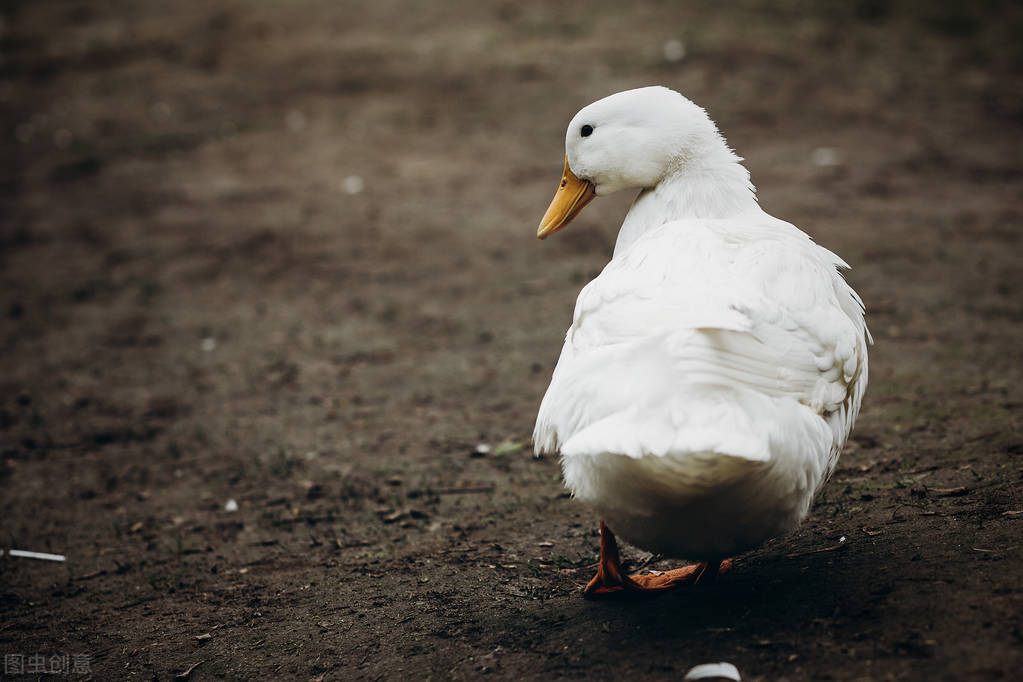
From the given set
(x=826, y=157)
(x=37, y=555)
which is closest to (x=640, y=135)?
(x=37, y=555)

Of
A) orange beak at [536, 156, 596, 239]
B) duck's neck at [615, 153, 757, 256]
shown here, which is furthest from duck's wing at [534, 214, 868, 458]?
orange beak at [536, 156, 596, 239]

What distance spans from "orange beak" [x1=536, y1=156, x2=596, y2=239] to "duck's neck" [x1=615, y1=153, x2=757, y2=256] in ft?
1.31

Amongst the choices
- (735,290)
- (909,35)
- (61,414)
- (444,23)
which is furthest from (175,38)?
(735,290)

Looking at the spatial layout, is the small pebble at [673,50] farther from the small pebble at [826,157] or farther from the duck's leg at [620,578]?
the duck's leg at [620,578]

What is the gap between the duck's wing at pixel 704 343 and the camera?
231cm

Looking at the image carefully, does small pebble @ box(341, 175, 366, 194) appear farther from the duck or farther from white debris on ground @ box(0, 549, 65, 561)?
the duck

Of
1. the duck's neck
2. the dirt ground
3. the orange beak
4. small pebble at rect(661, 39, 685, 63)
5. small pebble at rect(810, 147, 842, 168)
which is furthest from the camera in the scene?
small pebble at rect(661, 39, 685, 63)

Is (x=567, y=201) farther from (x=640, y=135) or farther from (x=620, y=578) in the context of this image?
(x=620, y=578)

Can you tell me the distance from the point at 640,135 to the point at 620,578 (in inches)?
63.3

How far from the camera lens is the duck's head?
10.7 ft

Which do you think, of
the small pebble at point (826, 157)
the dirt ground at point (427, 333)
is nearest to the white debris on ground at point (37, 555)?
the dirt ground at point (427, 333)

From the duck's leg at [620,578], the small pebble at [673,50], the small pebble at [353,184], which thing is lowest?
the duck's leg at [620,578]

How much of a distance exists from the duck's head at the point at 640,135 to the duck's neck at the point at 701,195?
0.18ft

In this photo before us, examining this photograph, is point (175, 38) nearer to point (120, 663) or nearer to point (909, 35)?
point (909, 35)
